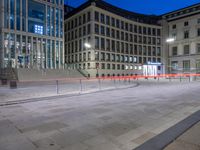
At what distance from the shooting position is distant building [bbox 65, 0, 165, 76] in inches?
1628

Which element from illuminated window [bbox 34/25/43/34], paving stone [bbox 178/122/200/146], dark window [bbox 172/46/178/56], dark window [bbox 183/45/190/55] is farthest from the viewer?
dark window [bbox 172/46/178/56]

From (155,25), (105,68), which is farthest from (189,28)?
(105,68)

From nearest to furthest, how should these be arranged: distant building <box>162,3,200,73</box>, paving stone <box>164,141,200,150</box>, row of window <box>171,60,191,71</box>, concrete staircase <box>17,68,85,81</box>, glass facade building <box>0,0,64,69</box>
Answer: paving stone <box>164,141,200,150</box>, concrete staircase <box>17,68,85,81</box>, glass facade building <box>0,0,64,69</box>, distant building <box>162,3,200,73</box>, row of window <box>171,60,191,71</box>

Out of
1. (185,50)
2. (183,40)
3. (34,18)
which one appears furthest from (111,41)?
(185,50)

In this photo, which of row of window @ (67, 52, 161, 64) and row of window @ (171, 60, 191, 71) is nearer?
row of window @ (67, 52, 161, 64)

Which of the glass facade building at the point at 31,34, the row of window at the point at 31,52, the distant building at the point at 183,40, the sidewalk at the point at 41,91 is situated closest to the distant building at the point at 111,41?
the distant building at the point at 183,40

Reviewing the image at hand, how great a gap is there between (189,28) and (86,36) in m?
31.1

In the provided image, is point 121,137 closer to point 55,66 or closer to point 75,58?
point 55,66

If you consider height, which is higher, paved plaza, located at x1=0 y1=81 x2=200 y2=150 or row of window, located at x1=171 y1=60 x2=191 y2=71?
row of window, located at x1=171 y1=60 x2=191 y2=71

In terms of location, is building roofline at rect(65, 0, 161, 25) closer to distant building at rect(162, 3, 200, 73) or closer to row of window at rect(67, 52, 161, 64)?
distant building at rect(162, 3, 200, 73)

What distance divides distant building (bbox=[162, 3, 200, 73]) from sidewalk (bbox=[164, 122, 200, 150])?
45729 millimetres

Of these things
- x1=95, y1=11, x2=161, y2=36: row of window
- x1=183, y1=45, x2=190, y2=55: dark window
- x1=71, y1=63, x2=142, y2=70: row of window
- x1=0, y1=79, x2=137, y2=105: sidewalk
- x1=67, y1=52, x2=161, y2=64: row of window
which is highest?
x1=95, y1=11, x2=161, y2=36: row of window

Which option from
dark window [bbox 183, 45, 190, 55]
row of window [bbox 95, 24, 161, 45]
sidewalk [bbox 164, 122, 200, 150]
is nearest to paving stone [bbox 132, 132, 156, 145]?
sidewalk [bbox 164, 122, 200, 150]

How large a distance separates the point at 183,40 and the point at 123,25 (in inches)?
758
